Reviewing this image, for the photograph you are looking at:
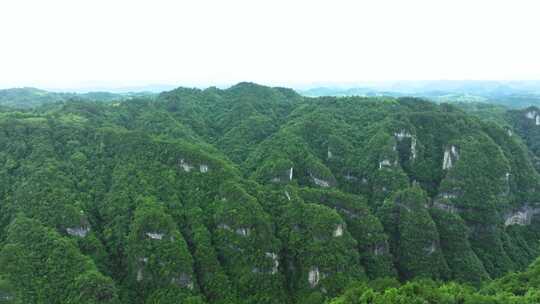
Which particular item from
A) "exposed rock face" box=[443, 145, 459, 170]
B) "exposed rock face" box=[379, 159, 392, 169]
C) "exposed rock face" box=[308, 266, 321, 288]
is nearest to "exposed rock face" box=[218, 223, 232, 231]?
"exposed rock face" box=[308, 266, 321, 288]

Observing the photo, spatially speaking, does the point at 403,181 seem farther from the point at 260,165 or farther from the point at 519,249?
the point at 260,165

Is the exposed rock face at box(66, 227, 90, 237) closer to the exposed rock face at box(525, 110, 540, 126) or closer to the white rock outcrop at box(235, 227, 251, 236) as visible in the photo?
the white rock outcrop at box(235, 227, 251, 236)

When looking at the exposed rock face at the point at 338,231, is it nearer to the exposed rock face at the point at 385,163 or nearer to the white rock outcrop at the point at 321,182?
the white rock outcrop at the point at 321,182

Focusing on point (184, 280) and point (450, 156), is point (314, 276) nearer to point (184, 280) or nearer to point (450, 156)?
point (184, 280)

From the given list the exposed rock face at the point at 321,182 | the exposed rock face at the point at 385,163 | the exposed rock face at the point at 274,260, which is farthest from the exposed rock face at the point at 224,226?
the exposed rock face at the point at 385,163

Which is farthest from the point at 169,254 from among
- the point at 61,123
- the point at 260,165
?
the point at 61,123

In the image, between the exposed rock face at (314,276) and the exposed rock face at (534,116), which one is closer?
the exposed rock face at (314,276)

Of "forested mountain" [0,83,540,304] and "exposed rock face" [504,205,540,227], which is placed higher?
"forested mountain" [0,83,540,304]
